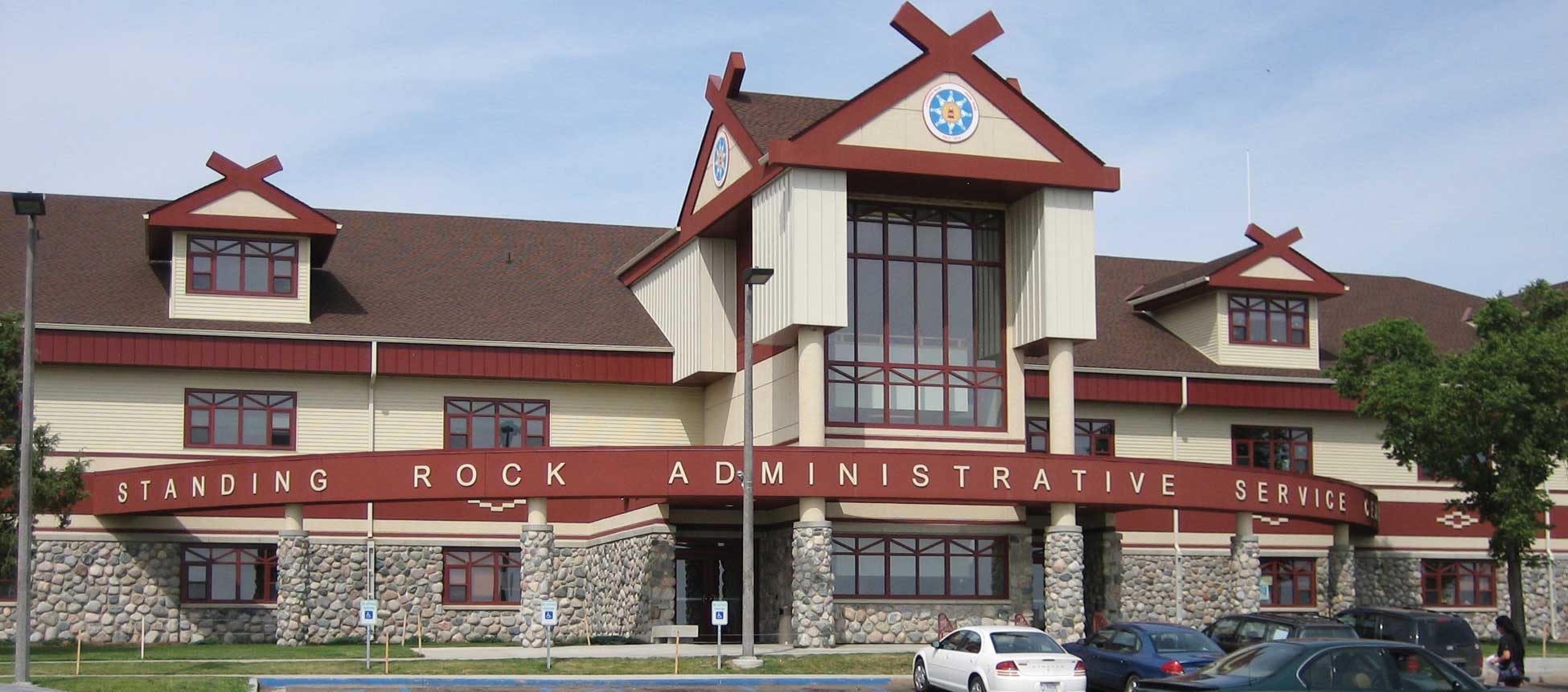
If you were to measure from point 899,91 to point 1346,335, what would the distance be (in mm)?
14265

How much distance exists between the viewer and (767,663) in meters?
33.4

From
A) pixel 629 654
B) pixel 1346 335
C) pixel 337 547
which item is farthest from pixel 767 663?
pixel 1346 335

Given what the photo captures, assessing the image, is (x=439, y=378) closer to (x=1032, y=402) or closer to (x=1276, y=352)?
(x=1032, y=402)

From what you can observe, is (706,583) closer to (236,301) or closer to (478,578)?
(478,578)

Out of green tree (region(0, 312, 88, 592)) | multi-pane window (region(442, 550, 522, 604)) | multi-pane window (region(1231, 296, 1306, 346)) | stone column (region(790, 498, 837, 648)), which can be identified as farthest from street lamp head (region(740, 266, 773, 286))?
multi-pane window (region(1231, 296, 1306, 346))

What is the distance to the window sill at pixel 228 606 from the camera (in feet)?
139

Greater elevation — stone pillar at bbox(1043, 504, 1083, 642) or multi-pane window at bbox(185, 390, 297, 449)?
multi-pane window at bbox(185, 390, 297, 449)

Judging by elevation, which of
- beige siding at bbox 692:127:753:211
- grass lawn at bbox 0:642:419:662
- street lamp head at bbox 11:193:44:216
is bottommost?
grass lawn at bbox 0:642:419:662

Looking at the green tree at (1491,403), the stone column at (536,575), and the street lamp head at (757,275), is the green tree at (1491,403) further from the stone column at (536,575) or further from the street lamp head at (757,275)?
the stone column at (536,575)

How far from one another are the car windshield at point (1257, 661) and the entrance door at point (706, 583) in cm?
2147

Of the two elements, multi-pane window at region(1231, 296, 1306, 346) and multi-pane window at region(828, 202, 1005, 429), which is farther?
multi-pane window at region(1231, 296, 1306, 346)

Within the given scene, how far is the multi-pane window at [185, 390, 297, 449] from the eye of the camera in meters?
43.4

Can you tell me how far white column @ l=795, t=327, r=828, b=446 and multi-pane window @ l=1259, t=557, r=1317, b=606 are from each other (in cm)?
1713

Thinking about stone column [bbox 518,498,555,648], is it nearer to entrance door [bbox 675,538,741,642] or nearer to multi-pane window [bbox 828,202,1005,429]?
entrance door [bbox 675,538,741,642]
